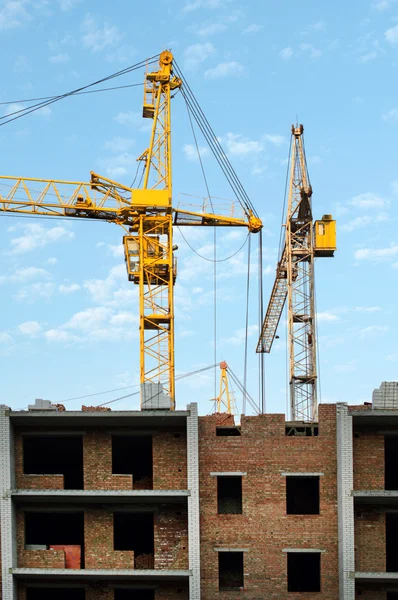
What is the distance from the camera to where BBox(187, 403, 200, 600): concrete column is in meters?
32.0

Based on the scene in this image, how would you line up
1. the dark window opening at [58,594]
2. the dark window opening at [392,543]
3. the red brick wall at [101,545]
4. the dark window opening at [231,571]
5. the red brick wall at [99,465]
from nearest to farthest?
the red brick wall at [101,545] → the red brick wall at [99,465] → the dark window opening at [231,571] → the dark window opening at [58,594] → the dark window opening at [392,543]

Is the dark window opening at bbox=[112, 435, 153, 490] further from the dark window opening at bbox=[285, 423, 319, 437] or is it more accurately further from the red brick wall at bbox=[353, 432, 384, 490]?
the red brick wall at bbox=[353, 432, 384, 490]

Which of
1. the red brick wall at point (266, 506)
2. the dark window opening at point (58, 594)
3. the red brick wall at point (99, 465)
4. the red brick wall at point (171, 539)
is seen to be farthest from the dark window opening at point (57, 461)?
the red brick wall at point (266, 506)

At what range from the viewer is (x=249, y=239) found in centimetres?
5347

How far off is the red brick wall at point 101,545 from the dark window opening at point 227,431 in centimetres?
535

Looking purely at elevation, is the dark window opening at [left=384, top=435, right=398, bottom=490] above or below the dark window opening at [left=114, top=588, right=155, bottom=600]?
above

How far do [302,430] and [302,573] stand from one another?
632 cm

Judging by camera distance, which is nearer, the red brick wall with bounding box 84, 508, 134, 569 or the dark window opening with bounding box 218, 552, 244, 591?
the red brick wall with bounding box 84, 508, 134, 569

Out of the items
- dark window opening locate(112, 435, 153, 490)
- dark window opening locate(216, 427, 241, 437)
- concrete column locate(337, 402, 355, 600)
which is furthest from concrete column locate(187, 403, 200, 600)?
concrete column locate(337, 402, 355, 600)

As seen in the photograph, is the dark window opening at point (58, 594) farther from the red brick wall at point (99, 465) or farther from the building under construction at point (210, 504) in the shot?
the red brick wall at point (99, 465)

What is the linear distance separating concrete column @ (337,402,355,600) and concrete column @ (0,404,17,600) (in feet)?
40.9

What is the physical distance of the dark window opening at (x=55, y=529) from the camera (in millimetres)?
36719

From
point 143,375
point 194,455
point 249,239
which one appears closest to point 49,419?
point 194,455

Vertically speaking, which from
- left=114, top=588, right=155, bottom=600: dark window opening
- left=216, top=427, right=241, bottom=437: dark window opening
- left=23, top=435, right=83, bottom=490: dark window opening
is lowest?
left=114, top=588, right=155, bottom=600: dark window opening
